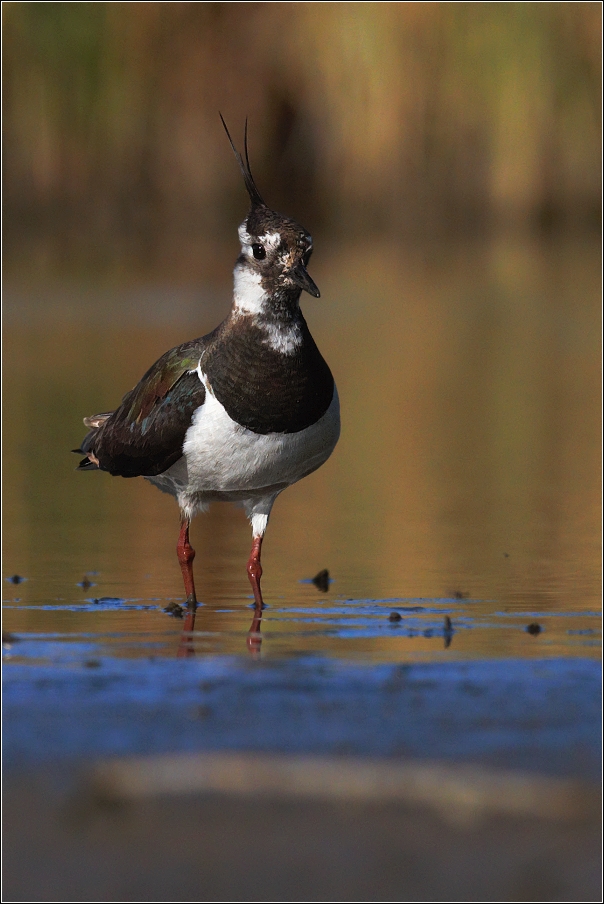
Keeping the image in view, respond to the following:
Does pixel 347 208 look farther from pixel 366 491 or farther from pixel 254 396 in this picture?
pixel 254 396

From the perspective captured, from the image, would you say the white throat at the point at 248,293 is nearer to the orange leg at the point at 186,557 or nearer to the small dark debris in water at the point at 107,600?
the orange leg at the point at 186,557

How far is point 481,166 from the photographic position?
2211 cm

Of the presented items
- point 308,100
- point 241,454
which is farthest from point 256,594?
point 308,100

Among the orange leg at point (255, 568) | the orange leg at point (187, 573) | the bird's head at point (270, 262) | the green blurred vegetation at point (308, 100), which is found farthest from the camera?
the green blurred vegetation at point (308, 100)

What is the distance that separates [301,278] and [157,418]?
0.87 m

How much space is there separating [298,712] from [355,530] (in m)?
3.47

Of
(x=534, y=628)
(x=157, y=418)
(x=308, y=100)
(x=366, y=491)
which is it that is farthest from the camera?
(x=308, y=100)

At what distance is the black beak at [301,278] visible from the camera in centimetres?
602

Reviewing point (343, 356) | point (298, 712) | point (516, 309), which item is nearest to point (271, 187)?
point (516, 309)

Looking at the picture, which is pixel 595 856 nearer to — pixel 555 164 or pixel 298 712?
pixel 298 712

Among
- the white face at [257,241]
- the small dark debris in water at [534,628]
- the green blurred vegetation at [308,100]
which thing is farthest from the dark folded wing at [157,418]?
the green blurred vegetation at [308,100]

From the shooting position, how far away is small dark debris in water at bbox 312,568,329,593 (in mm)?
6426

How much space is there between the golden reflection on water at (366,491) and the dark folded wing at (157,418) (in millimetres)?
508

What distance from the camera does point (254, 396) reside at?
6.07 m
